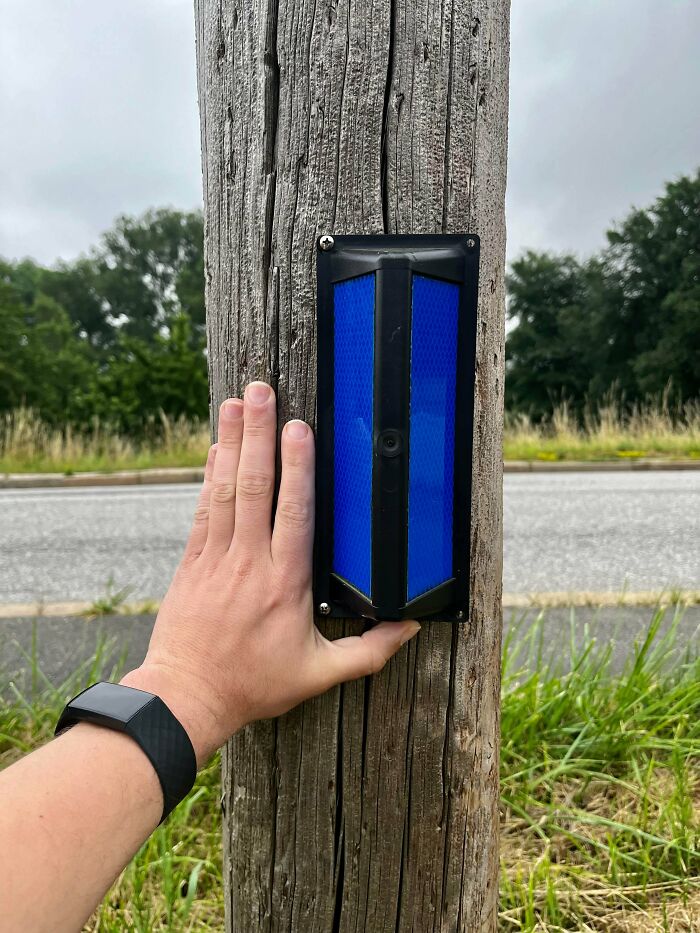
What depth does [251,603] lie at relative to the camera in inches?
38.2

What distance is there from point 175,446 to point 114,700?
1214 cm

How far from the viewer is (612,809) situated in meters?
1.88

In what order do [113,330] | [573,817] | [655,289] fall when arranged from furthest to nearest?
[113,330]
[655,289]
[573,817]

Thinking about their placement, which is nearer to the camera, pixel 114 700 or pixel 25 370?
pixel 114 700

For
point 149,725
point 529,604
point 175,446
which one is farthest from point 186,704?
point 175,446

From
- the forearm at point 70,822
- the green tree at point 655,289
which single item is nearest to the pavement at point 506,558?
the forearm at point 70,822

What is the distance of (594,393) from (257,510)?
103ft

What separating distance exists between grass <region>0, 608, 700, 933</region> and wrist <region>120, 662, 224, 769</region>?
34.8 inches

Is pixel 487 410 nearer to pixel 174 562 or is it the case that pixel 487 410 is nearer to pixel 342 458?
pixel 342 458

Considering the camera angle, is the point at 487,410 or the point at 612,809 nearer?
the point at 487,410

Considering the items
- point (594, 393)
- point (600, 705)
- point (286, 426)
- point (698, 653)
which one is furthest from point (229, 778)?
point (594, 393)

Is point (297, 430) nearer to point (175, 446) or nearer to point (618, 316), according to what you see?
point (175, 446)

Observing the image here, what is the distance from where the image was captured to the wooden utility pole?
1.00m

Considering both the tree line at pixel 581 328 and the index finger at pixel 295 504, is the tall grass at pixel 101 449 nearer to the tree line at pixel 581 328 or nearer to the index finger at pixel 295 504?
the tree line at pixel 581 328
